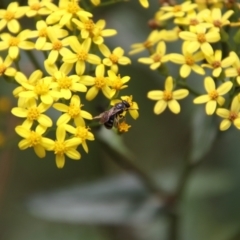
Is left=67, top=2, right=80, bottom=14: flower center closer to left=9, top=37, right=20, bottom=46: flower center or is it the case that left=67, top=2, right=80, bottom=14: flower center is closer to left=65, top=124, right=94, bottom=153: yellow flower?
left=9, top=37, right=20, bottom=46: flower center

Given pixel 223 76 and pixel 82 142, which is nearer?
pixel 82 142

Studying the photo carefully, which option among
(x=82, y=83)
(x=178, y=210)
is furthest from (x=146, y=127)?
(x=82, y=83)

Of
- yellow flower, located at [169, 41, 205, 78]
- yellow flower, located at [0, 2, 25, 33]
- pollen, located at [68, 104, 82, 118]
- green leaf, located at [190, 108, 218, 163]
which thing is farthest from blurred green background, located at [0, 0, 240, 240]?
pollen, located at [68, 104, 82, 118]

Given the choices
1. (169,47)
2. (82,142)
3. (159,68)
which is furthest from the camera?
(169,47)

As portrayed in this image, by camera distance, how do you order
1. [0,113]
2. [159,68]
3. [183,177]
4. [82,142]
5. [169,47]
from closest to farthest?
[82,142], [159,68], [183,177], [0,113], [169,47]

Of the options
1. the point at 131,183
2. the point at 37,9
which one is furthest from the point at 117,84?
the point at 131,183

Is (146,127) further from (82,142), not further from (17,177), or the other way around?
A: (82,142)

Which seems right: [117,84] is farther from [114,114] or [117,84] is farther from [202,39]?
[202,39]
